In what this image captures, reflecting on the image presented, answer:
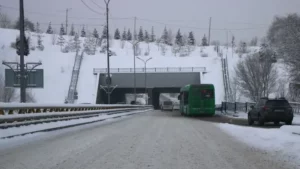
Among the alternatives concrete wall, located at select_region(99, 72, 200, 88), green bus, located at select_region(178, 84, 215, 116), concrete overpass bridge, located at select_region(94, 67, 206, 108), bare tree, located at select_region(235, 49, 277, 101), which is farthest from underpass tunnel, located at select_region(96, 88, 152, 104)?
green bus, located at select_region(178, 84, 215, 116)

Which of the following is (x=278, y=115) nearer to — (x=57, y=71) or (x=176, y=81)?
(x=176, y=81)

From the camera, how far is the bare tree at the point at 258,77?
63.7 meters

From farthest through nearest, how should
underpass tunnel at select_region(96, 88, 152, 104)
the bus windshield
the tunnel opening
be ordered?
the tunnel opening
underpass tunnel at select_region(96, 88, 152, 104)
the bus windshield

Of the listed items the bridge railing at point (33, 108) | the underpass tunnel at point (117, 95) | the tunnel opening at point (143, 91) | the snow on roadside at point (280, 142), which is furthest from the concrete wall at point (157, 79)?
the snow on roadside at point (280, 142)

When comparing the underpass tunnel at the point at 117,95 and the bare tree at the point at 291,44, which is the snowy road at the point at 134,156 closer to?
the bare tree at the point at 291,44

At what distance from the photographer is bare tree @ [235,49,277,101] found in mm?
63688

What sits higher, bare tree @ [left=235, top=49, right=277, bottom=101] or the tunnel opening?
bare tree @ [left=235, top=49, right=277, bottom=101]

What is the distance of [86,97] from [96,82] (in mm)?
6824

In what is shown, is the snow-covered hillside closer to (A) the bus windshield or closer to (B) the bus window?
(A) the bus windshield

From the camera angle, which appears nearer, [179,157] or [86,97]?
[179,157]

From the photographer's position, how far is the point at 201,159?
9.43 meters

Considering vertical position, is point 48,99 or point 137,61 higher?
point 137,61

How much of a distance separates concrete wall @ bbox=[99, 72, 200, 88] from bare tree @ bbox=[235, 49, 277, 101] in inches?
707

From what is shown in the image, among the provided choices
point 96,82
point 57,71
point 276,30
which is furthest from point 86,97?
point 276,30
